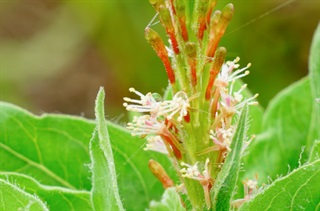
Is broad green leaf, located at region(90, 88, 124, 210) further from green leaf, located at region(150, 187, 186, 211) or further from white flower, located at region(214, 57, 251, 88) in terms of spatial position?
white flower, located at region(214, 57, 251, 88)

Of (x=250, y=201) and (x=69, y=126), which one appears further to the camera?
(x=69, y=126)

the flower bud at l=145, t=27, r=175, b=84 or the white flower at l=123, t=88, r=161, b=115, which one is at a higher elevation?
the flower bud at l=145, t=27, r=175, b=84

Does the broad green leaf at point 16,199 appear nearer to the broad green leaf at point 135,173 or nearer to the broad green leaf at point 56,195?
the broad green leaf at point 56,195

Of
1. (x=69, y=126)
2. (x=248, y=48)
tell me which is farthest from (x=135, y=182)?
(x=248, y=48)

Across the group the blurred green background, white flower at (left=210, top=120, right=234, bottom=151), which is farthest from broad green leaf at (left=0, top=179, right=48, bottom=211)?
the blurred green background

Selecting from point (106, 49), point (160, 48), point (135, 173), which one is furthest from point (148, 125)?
point (106, 49)

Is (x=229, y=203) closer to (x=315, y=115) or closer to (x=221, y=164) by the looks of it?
(x=221, y=164)

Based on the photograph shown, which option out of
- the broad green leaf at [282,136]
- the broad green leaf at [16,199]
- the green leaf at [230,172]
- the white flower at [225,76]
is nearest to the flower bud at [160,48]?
the white flower at [225,76]
